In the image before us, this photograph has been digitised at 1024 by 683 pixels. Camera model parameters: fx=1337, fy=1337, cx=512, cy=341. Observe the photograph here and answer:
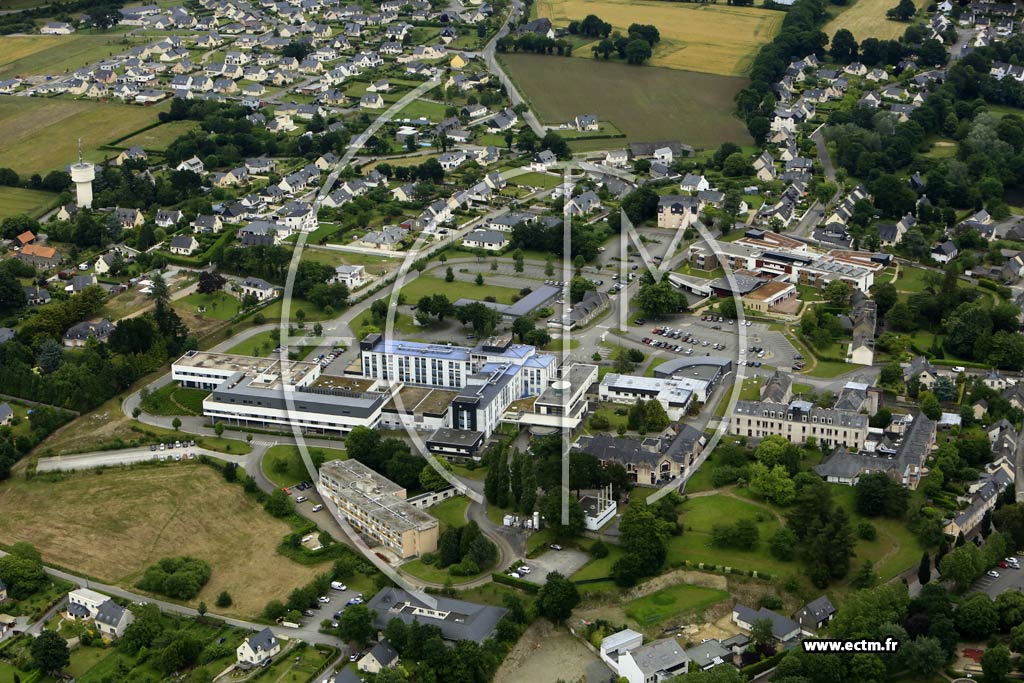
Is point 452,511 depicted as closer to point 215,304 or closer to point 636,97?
point 215,304

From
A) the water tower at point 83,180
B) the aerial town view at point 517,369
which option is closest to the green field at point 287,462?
the aerial town view at point 517,369

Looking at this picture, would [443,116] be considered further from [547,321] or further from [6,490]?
[6,490]

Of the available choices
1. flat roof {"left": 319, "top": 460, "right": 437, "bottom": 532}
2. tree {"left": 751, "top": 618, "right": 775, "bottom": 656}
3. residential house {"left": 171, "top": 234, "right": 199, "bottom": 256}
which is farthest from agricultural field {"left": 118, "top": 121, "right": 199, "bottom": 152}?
tree {"left": 751, "top": 618, "right": 775, "bottom": 656}

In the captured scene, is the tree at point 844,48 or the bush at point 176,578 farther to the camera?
the tree at point 844,48

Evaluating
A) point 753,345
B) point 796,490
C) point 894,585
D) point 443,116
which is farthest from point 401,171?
point 894,585

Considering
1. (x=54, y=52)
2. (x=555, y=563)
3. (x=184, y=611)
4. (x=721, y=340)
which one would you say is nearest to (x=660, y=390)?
(x=721, y=340)

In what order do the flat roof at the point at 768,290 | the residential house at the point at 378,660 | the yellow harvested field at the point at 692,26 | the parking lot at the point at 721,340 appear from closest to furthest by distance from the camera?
the residential house at the point at 378,660
the parking lot at the point at 721,340
the flat roof at the point at 768,290
the yellow harvested field at the point at 692,26

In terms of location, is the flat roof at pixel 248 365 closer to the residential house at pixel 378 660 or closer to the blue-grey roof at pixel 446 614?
the blue-grey roof at pixel 446 614
